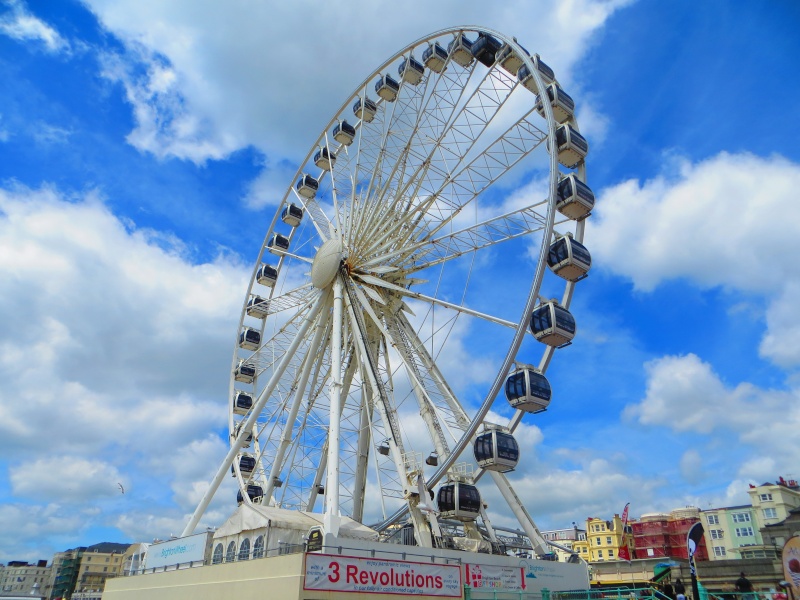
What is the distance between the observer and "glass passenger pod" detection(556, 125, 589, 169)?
2931 centimetres

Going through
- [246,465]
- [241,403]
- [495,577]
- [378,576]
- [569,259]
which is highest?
[569,259]

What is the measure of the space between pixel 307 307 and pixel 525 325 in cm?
1349

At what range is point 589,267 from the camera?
27.7 m

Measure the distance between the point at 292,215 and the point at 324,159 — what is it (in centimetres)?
408

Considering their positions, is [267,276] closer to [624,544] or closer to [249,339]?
[249,339]

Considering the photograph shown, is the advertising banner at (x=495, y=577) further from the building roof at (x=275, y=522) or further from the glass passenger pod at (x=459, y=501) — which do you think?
the building roof at (x=275, y=522)

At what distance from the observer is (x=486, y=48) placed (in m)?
32.1

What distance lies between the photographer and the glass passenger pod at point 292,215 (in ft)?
134

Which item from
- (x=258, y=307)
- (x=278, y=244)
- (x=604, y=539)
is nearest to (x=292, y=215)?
(x=278, y=244)

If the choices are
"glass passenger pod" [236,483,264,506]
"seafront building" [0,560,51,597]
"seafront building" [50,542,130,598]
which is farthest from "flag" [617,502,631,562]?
"seafront building" [0,560,51,597]

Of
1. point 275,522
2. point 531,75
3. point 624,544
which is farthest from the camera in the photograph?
point 624,544

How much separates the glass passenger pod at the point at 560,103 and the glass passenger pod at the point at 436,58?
646 cm

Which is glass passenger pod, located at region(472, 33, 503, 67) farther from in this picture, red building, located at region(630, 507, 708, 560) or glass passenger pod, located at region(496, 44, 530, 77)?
red building, located at region(630, 507, 708, 560)

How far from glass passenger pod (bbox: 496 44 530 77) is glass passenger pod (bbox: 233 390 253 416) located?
2288 cm
